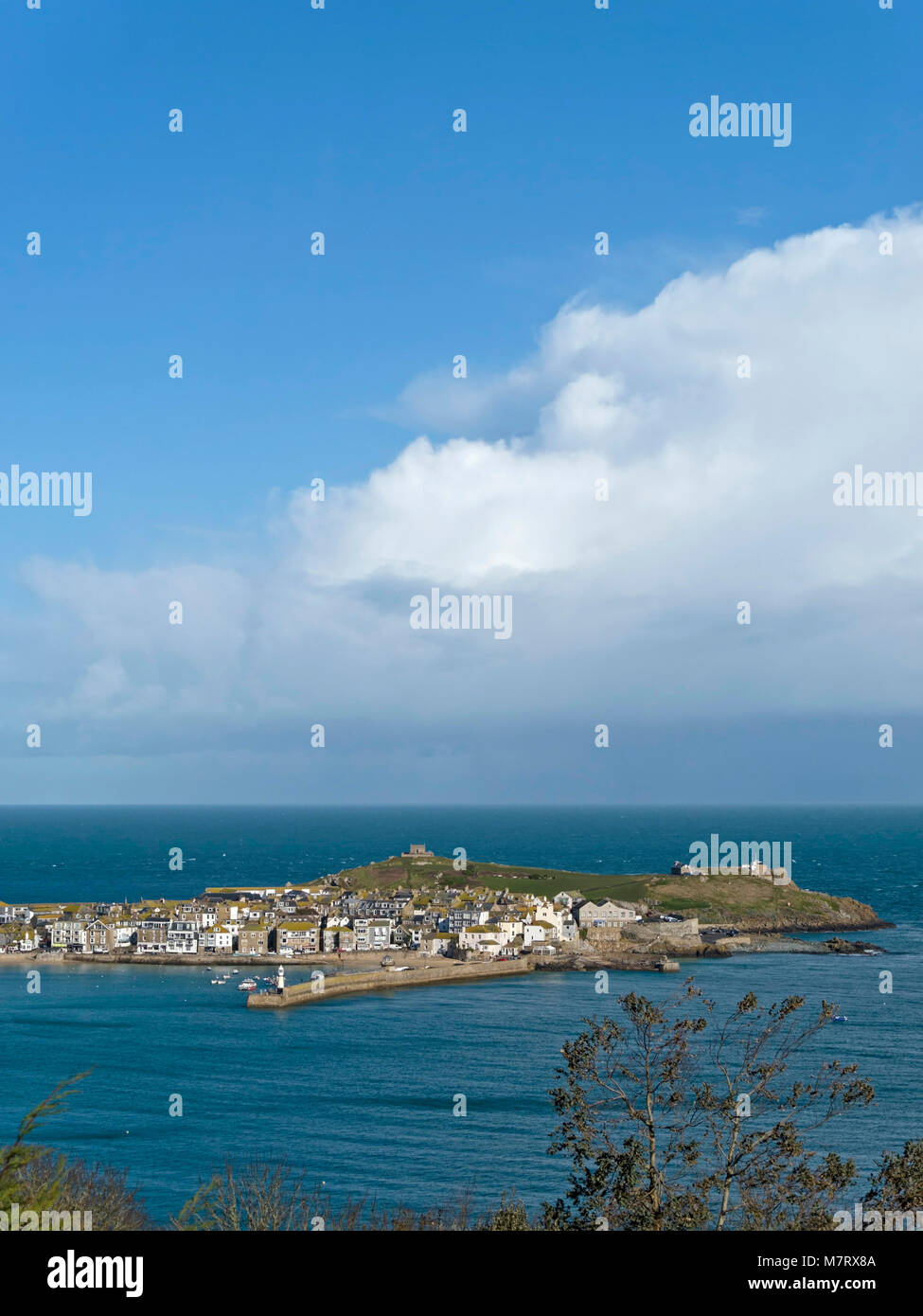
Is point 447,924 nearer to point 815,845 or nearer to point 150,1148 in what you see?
point 150,1148

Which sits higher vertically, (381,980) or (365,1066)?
(365,1066)

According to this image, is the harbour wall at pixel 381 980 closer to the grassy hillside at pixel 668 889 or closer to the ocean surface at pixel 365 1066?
the ocean surface at pixel 365 1066

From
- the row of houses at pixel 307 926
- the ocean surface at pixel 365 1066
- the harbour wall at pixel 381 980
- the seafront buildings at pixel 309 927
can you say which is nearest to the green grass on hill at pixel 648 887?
the seafront buildings at pixel 309 927

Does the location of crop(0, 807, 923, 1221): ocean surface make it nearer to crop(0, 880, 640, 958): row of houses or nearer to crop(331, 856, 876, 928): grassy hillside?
crop(0, 880, 640, 958): row of houses

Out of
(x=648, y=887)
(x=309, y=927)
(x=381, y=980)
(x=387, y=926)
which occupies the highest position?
(x=648, y=887)

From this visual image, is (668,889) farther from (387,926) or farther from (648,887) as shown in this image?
(387,926)

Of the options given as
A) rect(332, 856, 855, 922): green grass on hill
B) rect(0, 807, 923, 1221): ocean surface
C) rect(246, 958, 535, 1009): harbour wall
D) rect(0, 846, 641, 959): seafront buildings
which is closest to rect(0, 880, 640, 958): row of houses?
rect(0, 846, 641, 959): seafront buildings

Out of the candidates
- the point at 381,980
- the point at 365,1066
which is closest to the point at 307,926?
the point at 381,980
